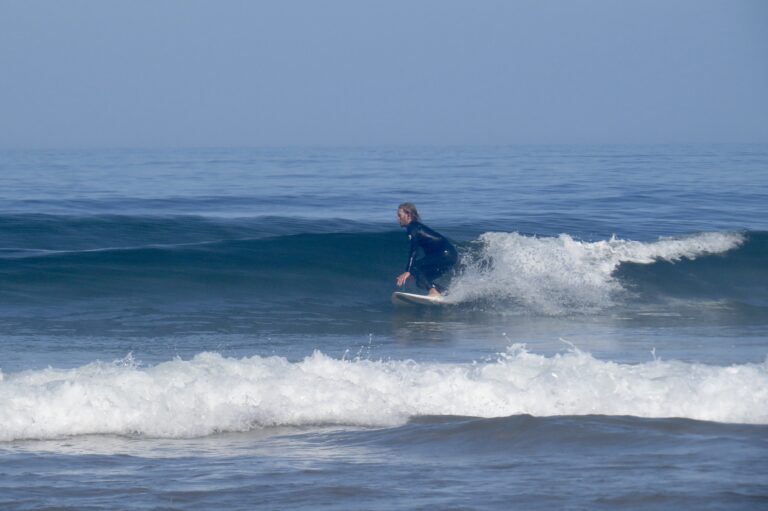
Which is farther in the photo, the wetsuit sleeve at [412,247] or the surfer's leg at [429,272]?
the surfer's leg at [429,272]

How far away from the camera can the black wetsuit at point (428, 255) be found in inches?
453

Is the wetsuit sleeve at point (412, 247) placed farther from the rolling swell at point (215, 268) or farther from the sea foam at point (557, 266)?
the rolling swell at point (215, 268)

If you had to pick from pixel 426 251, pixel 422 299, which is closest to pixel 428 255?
pixel 426 251

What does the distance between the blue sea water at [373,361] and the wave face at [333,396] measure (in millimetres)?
16

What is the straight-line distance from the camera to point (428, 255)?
1170 centimetres

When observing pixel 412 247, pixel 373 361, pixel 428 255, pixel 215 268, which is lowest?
pixel 373 361

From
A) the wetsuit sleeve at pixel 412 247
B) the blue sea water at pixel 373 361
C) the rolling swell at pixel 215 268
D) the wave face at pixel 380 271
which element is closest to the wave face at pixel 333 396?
the blue sea water at pixel 373 361

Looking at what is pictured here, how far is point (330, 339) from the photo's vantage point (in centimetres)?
1006

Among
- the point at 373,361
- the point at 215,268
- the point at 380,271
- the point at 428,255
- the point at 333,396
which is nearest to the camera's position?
the point at 333,396

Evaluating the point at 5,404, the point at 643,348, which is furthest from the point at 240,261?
the point at 5,404

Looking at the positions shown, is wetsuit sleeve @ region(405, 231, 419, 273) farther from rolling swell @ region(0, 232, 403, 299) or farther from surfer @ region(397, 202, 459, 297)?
rolling swell @ region(0, 232, 403, 299)

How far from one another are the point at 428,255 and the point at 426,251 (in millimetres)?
Answer: 58

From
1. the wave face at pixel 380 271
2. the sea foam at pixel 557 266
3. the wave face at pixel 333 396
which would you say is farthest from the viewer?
the wave face at pixel 380 271

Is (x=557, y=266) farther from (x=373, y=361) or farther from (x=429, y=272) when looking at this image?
(x=373, y=361)
